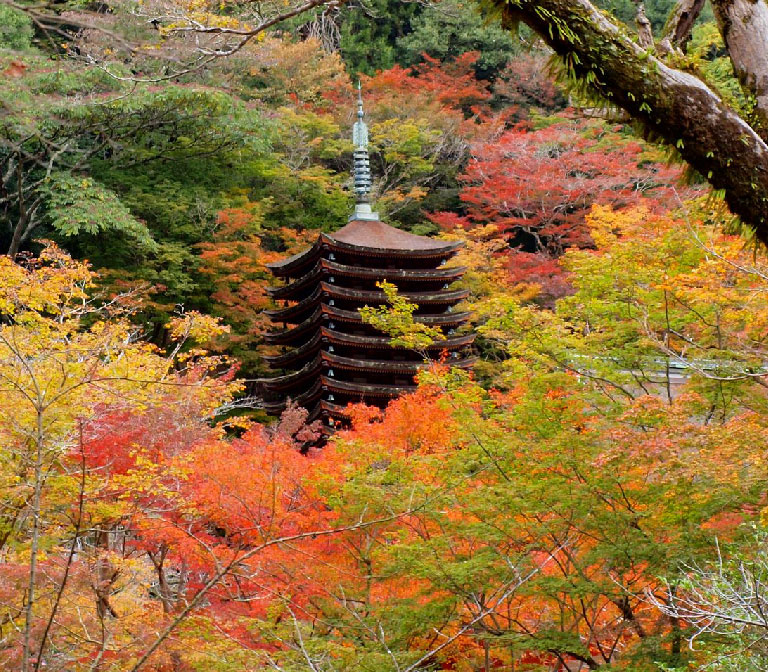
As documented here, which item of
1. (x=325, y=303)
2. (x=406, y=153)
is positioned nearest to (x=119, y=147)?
(x=325, y=303)

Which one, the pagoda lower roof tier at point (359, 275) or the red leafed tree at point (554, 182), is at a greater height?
the red leafed tree at point (554, 182)

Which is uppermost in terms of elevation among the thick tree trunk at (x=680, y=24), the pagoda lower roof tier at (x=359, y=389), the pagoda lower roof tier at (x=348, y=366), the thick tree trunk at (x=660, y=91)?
the thick tree trunk at (x=680, y=24)

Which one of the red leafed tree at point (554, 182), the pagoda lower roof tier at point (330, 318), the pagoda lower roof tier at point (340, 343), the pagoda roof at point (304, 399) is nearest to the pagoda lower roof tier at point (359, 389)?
the pagoda roof at point (304, 399)

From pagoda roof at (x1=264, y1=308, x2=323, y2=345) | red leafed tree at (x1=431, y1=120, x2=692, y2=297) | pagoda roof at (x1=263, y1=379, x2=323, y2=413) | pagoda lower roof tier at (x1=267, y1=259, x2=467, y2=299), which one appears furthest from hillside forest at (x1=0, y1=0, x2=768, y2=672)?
red leafed tree at (x1=431, y1=120, x2=692, y2=297)

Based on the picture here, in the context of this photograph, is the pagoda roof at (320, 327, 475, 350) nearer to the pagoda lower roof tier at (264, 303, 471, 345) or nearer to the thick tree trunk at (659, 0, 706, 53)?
the pagoda lower roof tier at (264, 303, 471, 345)

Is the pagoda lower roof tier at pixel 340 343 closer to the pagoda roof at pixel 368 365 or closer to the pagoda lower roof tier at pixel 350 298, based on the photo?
the pagoda roof at pixel 368 365

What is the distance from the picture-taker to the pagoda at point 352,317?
23.7 meters

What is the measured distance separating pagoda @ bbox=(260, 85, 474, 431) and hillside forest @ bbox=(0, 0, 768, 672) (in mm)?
1136

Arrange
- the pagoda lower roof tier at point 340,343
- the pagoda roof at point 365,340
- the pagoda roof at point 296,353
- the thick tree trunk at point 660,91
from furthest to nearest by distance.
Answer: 1. the pagoda roof at point 296,353
2. the pagoda lower roof tier at point 340,343
3. the pagoda roof at point 365,340
4. the thick tree trunk at point 660,91

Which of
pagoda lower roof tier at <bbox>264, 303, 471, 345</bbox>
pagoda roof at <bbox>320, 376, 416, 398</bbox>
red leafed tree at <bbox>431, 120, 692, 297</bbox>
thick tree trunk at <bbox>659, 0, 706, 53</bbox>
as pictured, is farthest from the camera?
red leafed tree at <bbox>431, 120, 692, 297</bbox>

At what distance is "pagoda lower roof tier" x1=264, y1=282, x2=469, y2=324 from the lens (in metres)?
23.9

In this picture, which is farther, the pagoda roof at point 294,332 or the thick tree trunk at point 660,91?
the pagoda roof at point 294,332

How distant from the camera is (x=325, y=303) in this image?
2409cm

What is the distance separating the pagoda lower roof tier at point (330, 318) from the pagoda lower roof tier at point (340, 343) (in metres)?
0.32
